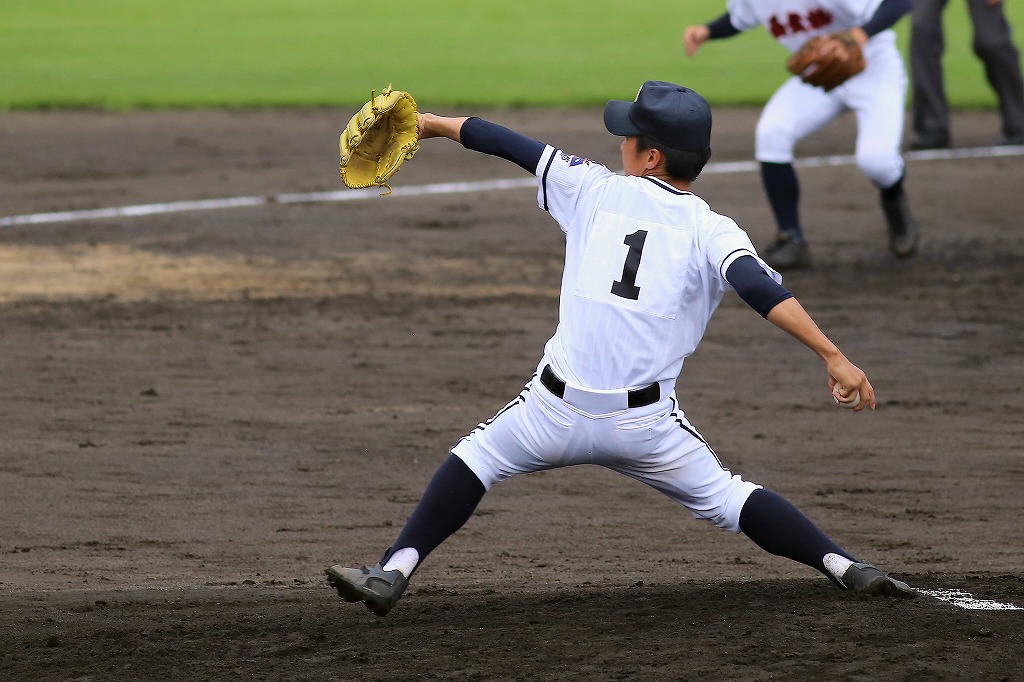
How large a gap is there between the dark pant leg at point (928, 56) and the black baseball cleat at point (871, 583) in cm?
967

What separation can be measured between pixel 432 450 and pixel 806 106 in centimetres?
425

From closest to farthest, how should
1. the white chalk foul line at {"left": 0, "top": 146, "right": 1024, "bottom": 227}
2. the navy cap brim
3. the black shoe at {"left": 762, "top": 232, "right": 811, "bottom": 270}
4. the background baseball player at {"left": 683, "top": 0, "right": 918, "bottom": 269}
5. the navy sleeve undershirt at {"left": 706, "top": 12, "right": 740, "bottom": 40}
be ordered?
the navy cap brim → the background baseball player at {"left": 683, "top": 0, "right": 918, "bottom": 269} → the navy sleeve undershirt at {"left": 706, "top": 12, "right": 740, "bottom": 40} → the black shoe at {"left": 762, "top": 232, "right": 811, "bottom": 270} → the white chalk foul line at {"left": 0, "top": 146, "right": 1024, "bottom": 227}

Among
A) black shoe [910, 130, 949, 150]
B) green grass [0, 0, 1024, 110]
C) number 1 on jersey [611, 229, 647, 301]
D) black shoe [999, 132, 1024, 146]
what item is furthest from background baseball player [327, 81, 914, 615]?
green grass [0, 0, 1024, 110]

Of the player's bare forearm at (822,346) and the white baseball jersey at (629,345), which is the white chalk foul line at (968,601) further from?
the player's bare forearm at (822,346)

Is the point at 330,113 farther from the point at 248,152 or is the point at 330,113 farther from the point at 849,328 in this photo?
the point at 849,328

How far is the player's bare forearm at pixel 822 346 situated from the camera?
140 inches

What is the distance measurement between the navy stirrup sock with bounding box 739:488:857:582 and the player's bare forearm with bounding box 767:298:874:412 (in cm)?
43

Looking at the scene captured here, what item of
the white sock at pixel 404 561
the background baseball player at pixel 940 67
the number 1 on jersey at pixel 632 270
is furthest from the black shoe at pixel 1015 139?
the white sock at pixel 404 561

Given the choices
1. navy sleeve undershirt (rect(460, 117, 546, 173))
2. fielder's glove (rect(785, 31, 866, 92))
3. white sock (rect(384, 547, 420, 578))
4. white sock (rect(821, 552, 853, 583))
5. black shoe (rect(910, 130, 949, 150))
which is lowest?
black shoe (rect(910, 130, 949, 150))

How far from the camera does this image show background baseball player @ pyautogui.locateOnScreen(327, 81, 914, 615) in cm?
377

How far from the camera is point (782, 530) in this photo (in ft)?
12.8

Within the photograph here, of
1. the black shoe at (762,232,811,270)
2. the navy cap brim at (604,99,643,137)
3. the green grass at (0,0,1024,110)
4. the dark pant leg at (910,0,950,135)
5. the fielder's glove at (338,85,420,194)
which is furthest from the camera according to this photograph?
the green grass at (0,0,1024,110)

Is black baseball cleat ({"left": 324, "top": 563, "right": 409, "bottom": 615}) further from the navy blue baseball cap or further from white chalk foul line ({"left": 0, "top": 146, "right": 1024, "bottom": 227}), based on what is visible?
white chalk foul line ({"left": 0, "top": 146, "right": 1024, "bottom": 227})

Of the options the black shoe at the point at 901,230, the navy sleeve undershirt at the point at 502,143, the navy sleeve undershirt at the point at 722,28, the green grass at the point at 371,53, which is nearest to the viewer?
the navy sleeve undershirt at the point at 502,143
